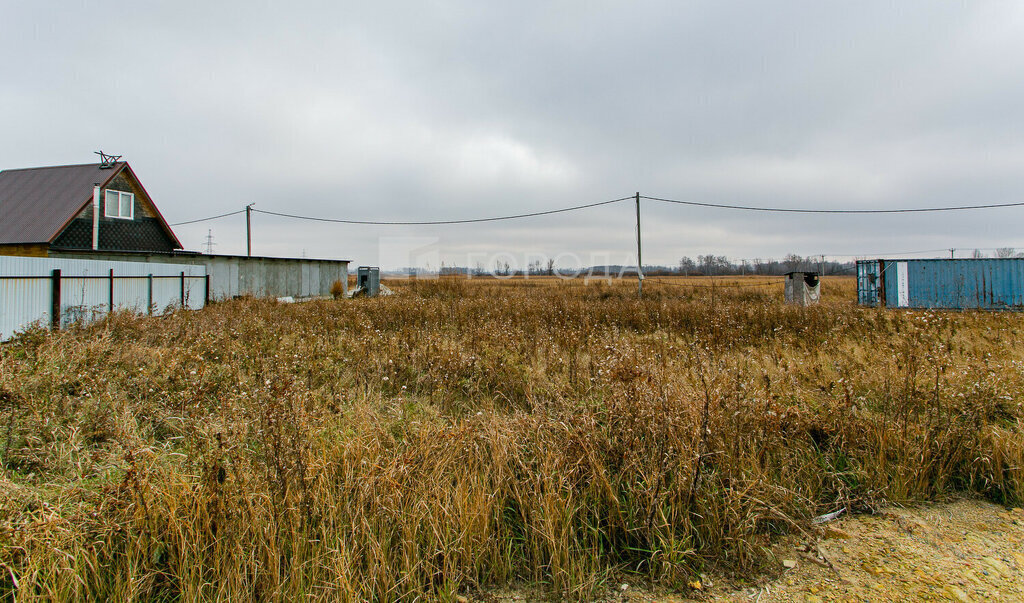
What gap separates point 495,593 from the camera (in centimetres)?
231

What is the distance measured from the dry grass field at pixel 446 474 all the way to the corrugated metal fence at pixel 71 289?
18.8ft

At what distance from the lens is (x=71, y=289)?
10.7 meters

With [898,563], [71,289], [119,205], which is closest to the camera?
[898,563]

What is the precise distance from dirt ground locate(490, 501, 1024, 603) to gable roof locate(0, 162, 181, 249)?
932 inches

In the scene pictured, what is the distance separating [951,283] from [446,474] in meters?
21.4

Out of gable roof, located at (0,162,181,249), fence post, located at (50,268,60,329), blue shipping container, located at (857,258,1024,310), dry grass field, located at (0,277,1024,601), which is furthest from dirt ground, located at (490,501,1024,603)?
gable roof, located at (0,162,181,249)

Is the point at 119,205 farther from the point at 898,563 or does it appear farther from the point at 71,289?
the point at 898,563

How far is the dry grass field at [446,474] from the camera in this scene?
88.5 inches

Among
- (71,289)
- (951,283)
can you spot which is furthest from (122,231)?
(951,283)

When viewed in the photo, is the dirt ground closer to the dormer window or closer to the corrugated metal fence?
the corrugated metal fence

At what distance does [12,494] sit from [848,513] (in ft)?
17.3

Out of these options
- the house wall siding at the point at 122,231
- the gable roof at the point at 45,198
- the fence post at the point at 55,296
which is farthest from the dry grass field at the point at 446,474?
the gable roof at the point at 45,198

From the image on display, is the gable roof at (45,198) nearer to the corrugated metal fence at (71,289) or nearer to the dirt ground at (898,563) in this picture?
the corrugated metal fence at (71,289)

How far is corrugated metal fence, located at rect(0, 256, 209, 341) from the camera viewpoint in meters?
9.21
